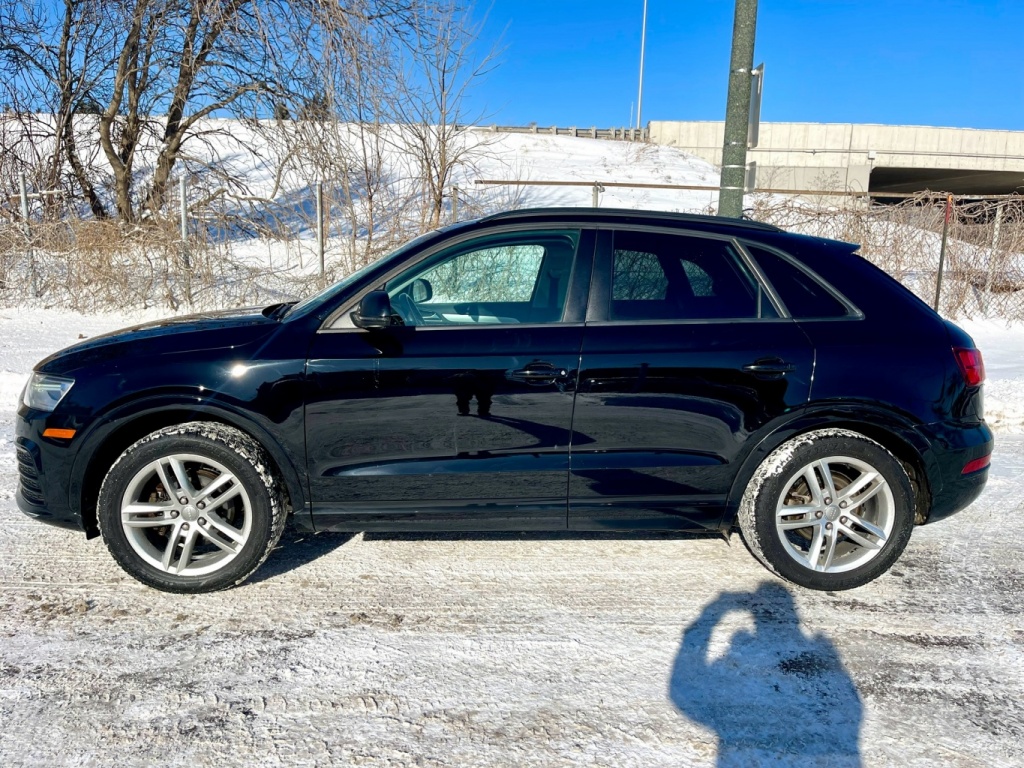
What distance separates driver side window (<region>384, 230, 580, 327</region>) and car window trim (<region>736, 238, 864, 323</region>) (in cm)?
85

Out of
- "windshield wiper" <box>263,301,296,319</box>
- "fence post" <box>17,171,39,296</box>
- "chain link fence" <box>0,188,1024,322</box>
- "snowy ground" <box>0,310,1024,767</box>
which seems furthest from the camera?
"fence post" <box>17,171,39,296</box>

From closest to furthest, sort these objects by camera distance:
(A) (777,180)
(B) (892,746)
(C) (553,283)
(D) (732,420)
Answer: (B) (892,746) < (D) (732,420) < (C) (553,283) < (A) (777,180)

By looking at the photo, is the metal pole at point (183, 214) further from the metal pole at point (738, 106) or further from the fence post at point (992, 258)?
the fence post at point (992, 258)

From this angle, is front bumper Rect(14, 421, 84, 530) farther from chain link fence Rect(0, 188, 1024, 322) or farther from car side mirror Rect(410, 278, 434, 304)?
chain link fence Rect(0, 188, 1024, 322)

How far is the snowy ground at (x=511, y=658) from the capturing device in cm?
234

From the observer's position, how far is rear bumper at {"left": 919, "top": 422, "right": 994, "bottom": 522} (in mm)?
3340

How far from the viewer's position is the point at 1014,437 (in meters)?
5.91

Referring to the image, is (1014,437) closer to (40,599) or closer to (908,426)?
(908,426)

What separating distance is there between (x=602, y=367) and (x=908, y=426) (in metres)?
1.48

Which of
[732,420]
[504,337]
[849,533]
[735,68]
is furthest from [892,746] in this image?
[735,68]

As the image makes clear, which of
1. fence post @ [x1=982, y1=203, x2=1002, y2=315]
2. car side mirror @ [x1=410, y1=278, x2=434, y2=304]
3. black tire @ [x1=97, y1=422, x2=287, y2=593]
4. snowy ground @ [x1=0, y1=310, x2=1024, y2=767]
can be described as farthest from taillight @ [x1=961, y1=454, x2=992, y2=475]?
fence post @ [x1=982, y1=203, x2=1002, y2=315]

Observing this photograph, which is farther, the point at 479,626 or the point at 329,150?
the point at 329,150

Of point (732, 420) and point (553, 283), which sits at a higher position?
point (553, 283)

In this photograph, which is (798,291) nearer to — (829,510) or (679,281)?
(679,281)
